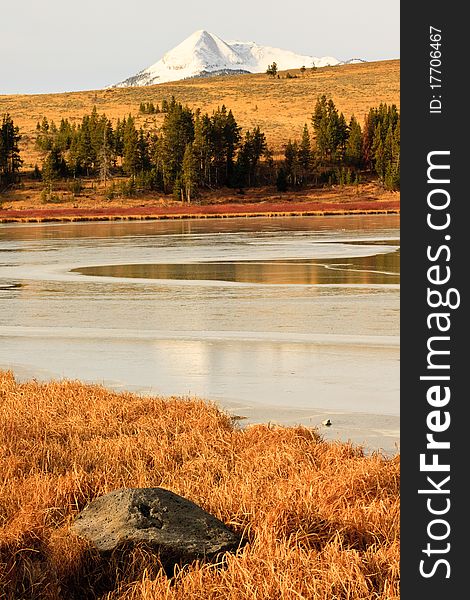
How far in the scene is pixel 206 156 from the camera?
86.2 m

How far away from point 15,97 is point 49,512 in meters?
147

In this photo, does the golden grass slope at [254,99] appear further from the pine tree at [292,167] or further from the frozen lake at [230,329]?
the frozen lake at [230,329]

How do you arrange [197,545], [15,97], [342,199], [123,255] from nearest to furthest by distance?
[197,545] < [123,255] < [342,199] < [15,97]

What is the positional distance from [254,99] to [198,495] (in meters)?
123

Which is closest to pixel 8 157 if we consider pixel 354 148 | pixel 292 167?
pixel 292 167

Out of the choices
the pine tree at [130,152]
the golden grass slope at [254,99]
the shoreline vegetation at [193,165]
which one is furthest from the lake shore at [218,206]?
the golden grass slope at [254,99]

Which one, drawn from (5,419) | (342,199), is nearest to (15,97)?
(342,199)

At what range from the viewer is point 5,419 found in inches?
305

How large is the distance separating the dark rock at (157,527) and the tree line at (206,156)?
251 ft

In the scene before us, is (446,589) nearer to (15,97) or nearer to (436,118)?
(436,118)

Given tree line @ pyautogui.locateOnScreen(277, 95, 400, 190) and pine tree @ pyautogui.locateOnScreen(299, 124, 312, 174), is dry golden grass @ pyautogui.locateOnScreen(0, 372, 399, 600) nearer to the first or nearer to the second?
tree line @ pyautogui.locateOnScreen(277, 95, 400, 190)

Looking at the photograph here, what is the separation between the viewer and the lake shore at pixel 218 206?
2657 inches

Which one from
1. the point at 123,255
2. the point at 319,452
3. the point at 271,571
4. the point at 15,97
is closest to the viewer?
the point at 271,571

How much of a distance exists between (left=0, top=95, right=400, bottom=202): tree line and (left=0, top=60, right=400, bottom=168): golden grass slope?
8.17m
